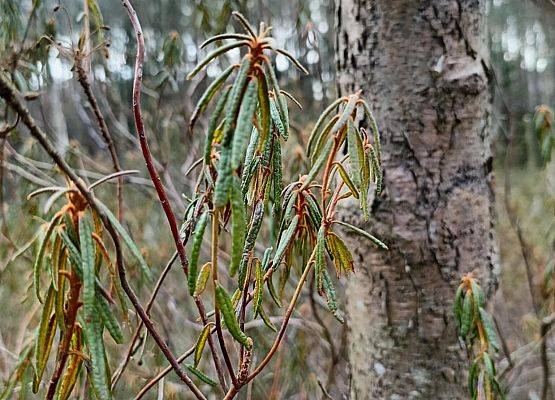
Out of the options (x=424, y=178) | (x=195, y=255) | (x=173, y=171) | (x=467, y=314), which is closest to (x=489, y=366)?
(x=467, y=314)

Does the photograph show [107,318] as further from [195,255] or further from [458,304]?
[458,304]

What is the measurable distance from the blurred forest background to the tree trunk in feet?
0.61

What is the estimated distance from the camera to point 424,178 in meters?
0.73

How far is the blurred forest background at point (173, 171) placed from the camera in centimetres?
131

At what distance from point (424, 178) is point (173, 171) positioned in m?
1.42

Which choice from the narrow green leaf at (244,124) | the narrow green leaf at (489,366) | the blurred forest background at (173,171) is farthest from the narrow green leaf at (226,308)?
the narrow green leaf at (489,366)

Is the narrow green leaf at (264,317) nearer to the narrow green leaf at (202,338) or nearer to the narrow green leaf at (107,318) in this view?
the narrow green leaf at (202,338)

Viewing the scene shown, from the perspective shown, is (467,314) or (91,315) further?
(467,314)

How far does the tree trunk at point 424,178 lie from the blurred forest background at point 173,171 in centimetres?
19

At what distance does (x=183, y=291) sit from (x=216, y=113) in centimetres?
204

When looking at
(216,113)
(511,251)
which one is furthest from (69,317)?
(511,251)

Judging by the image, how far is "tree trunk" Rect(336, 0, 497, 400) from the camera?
73 cm

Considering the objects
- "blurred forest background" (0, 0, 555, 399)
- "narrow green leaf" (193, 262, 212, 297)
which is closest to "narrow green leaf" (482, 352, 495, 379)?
"blurred forest background" (0, 0, 555, 399)

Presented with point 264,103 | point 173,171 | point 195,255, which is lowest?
point 195,255
